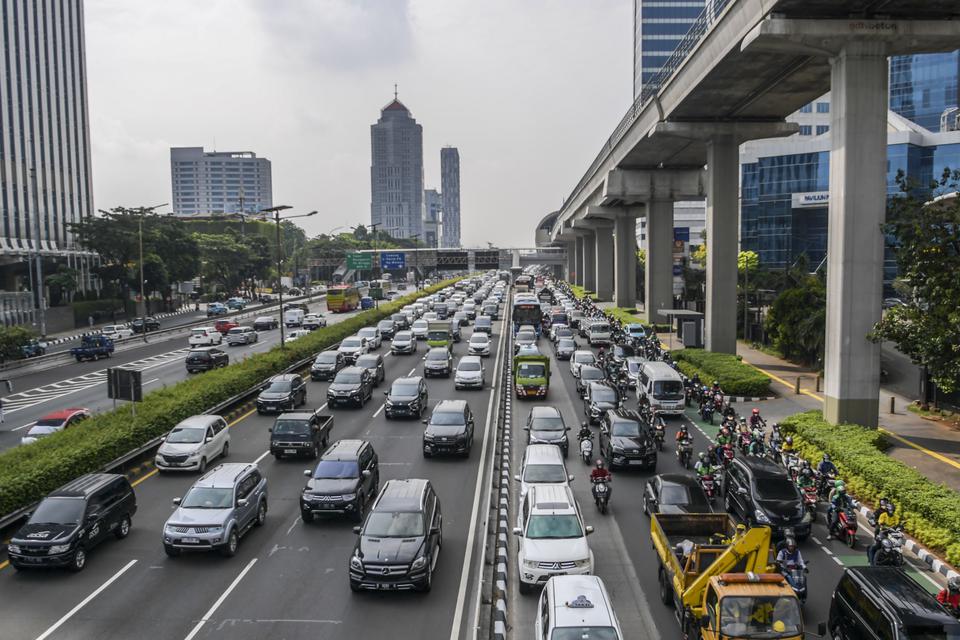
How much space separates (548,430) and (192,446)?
11.4 m

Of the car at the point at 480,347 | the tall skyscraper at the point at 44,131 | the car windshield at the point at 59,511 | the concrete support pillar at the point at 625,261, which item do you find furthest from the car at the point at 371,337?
the tall skyscraper at the point at 44,131

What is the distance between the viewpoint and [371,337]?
2087 inches

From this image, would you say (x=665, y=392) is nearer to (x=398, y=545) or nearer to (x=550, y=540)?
(x=550, y=540)

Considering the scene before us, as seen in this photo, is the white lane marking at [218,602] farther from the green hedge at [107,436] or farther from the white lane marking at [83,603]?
the green hedge at [107,436]

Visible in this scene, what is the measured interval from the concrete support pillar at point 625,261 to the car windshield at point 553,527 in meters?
72.2

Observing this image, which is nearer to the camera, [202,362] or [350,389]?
[350,389]

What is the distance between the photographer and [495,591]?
14.8 meters

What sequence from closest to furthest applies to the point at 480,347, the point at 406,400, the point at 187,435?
1. the point at 187,435
2. the point at 406,400
3. the point at 480,347

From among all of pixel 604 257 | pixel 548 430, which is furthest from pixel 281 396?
pixel 604 257

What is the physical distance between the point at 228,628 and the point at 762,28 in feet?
83.3

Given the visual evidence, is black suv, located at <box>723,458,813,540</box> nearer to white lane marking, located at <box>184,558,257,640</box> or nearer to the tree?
the tree

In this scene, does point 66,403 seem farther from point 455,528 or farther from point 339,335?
point 455,528

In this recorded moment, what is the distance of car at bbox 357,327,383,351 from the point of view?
52225mm

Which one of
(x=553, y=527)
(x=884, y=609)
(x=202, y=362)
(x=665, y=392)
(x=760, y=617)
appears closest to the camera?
(x=760, y=617)
